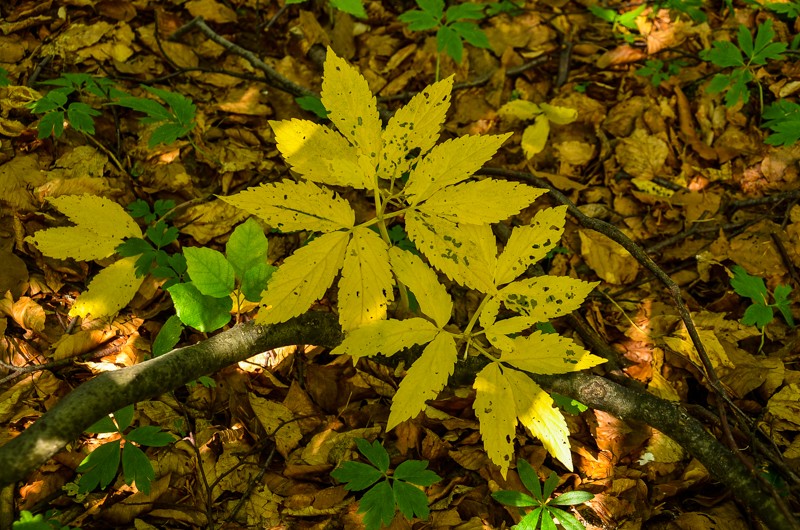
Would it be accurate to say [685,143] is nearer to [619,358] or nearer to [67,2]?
[619,358]

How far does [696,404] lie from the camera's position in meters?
1.84

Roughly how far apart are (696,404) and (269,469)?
159cm

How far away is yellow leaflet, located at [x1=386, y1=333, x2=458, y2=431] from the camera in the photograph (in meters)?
1.29

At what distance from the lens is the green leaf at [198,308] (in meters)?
1.61

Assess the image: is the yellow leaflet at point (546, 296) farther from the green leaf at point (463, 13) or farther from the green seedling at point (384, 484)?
the green leaf at point (463, 13)

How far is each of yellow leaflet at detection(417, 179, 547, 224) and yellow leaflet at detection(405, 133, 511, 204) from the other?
4cm

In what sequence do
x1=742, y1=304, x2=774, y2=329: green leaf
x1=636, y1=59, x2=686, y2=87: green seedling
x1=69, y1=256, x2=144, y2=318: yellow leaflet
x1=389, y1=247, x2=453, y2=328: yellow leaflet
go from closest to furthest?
x1=389, y1=247, x2=453, y2=328: yellow leaflet, x1=69, y1=256, x2=144, y2=318: yellow leaflet, x1=742, y1=304, x2=774, y2=329: green leaf, x1=636, y1=59, x2=686, y2=87: green seedling

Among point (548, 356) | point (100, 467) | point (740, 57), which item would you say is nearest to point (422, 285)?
point (548, 356)

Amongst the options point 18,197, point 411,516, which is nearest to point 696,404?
point 411,516

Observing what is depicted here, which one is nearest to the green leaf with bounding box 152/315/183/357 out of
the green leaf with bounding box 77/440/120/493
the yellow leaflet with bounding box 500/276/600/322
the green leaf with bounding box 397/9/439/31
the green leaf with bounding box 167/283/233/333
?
the green leaf with bounding box 167/283/233/333

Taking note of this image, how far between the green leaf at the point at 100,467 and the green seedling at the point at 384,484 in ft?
2.24

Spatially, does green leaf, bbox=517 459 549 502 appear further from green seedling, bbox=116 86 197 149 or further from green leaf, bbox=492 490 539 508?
green seedling, bbox=116 86 197 149

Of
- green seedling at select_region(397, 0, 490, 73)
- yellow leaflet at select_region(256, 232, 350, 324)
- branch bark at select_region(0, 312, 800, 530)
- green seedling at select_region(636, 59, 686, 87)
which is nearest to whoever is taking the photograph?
branch bark at select_region(0, 312, 800, 530)

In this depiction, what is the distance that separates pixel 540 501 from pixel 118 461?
1329 mm
